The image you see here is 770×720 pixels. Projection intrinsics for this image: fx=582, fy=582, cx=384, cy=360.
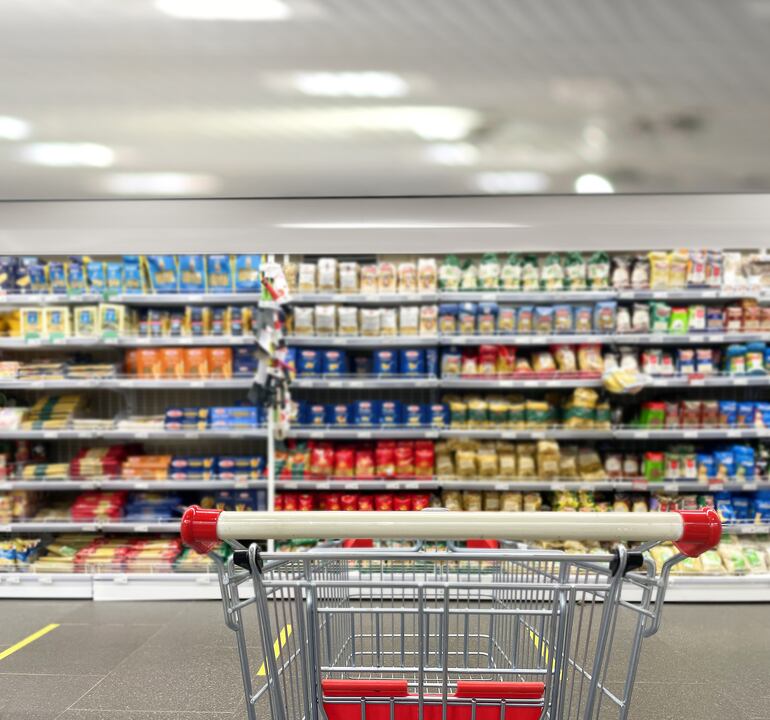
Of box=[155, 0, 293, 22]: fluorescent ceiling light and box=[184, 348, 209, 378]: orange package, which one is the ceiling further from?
box=[184, 348, 209, 378]: orange package

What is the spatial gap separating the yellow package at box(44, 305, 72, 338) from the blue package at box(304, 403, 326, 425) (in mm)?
1816

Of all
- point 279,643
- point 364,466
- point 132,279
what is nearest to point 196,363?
point 132,279

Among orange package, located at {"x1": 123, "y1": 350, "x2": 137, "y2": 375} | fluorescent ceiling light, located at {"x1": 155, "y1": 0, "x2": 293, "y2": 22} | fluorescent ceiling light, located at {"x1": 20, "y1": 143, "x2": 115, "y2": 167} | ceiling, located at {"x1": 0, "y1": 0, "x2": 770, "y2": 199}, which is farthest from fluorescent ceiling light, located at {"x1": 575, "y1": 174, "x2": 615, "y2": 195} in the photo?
orange package, located at {"x1": 123, "y1": 350, "x2": 137, "y2": 375}

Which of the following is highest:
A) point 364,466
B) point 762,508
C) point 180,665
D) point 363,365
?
point 363,365

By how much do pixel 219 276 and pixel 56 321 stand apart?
→ 47.8 inches

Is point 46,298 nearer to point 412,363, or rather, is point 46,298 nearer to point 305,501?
point 305,501

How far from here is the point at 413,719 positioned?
1147 mm

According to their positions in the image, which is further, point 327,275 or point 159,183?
point 327,275

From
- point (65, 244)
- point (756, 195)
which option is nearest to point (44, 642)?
point (65, 244)

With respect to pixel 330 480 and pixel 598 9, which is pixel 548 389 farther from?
pixel 598 9

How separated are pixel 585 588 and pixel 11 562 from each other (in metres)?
4.44

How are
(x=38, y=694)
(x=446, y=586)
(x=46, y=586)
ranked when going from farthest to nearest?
1. (x=46, y=586)
2. (x=38, y=694)
3. (x=446, y=586)

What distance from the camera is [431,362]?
164 inches

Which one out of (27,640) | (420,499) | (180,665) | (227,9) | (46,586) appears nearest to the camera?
(227,9)
